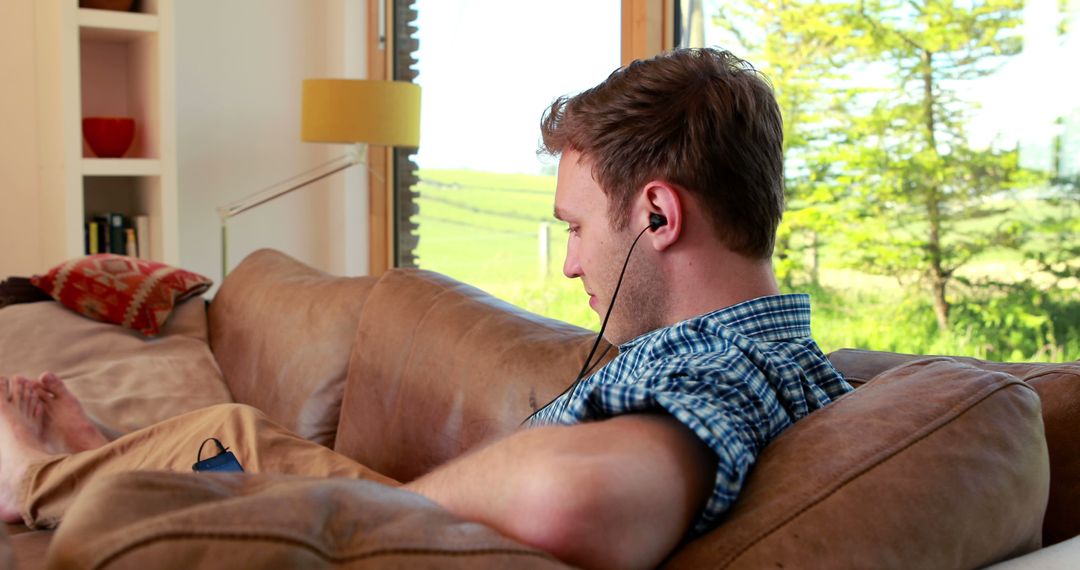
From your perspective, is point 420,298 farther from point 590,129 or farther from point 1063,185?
point 1063,185

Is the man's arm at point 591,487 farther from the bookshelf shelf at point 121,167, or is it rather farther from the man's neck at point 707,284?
the bookshelf shelf at point 121,167

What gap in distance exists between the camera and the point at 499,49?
3846 mm

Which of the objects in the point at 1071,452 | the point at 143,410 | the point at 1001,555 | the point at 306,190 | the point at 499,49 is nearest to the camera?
the point at 1001,555

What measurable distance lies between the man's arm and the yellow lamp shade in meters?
2.73

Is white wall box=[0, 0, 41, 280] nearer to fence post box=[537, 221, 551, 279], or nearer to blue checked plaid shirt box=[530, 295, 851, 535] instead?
fence post box=[537, 221, 551, 279]

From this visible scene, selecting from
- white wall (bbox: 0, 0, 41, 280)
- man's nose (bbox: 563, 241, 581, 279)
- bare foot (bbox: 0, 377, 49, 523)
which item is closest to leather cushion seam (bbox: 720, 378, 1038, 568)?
man's nose (bbox: 563, 241, 581, 279)

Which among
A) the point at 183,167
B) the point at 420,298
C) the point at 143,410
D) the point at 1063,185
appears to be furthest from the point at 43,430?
the point at 183,167

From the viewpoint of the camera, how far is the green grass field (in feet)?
7.13

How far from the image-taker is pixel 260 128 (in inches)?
179

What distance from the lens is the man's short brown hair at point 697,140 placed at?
4.01 feet

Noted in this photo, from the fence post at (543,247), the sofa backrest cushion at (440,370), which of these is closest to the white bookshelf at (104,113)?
the fence post at (543,247)

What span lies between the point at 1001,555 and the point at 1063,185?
138cm

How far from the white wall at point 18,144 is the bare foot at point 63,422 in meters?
2.06

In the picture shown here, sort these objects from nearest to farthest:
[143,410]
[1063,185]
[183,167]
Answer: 1. [1063,185]
2. [143,410]
3. [183,167]
